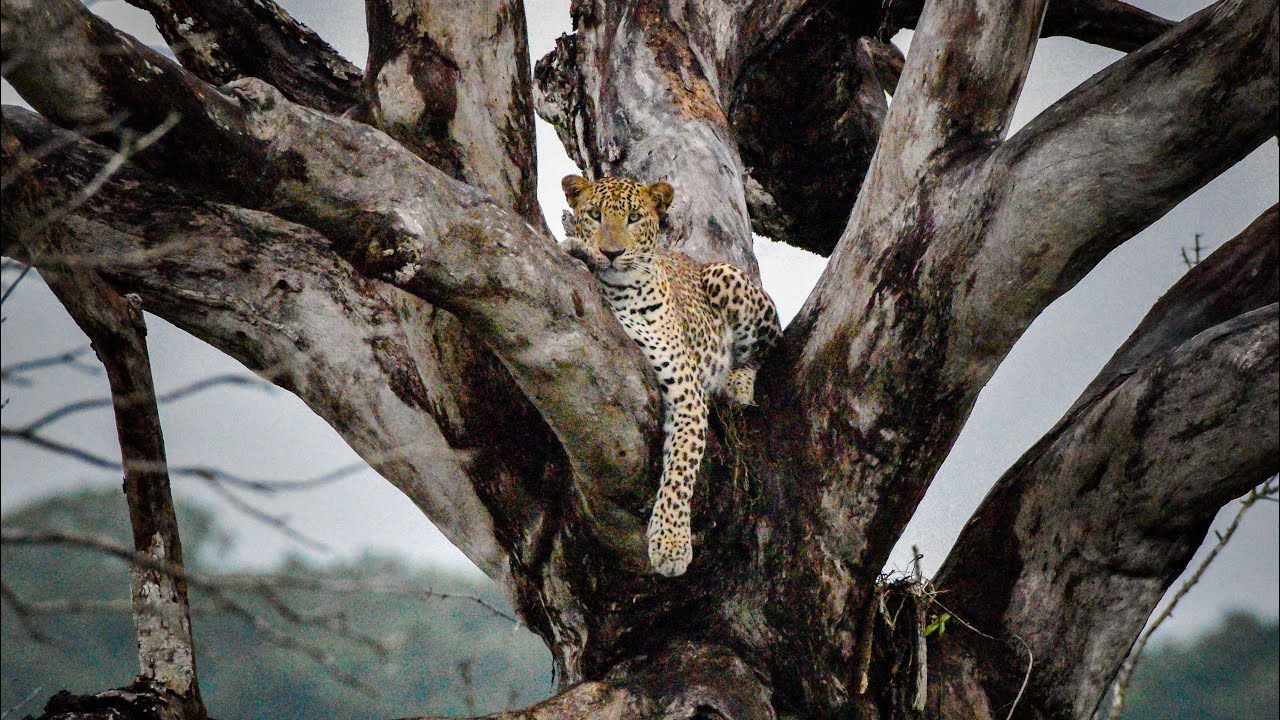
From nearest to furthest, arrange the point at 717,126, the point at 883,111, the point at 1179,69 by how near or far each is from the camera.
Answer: the point at 1179,69, the point at 717,126, the point at 883,111

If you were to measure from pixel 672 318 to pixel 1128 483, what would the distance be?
1.92 m

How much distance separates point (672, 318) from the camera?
4840 mm

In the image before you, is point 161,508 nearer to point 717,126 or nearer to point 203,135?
point 203,135

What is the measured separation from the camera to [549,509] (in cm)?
441

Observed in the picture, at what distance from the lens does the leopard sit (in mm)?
4176

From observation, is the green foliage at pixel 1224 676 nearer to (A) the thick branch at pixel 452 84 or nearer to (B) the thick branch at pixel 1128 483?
(B) the thick branch at pixel 1128 483

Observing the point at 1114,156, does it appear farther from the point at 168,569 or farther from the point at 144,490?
the point at 144,490

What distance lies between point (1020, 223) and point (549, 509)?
2060 millimetres

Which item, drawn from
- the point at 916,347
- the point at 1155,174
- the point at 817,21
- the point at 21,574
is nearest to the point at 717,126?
the point at 817,21

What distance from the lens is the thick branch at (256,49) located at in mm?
5062

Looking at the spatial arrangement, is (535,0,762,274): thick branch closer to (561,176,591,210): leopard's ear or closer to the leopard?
the leopard

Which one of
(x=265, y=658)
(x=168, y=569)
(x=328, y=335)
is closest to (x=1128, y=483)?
(x=328, y=335)

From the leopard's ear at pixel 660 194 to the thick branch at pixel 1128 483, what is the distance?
81.1 inches

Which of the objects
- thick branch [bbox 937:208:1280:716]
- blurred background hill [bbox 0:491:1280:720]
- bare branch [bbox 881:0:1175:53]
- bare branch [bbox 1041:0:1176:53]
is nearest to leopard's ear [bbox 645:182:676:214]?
thick branch [bbox 937:208:1280:716]
